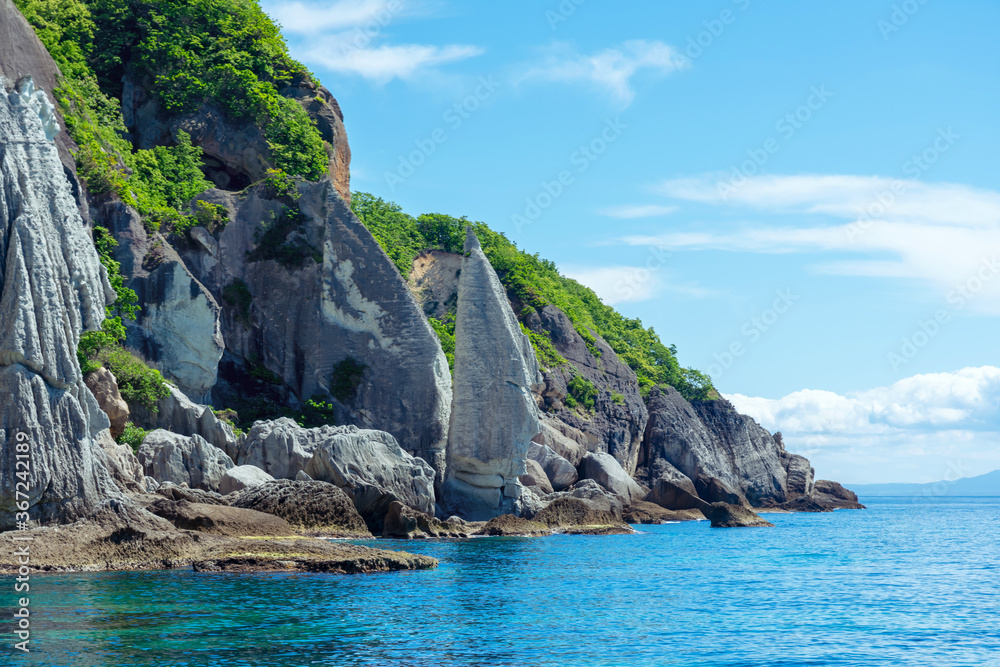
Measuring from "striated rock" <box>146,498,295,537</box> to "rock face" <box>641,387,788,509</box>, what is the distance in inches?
1452

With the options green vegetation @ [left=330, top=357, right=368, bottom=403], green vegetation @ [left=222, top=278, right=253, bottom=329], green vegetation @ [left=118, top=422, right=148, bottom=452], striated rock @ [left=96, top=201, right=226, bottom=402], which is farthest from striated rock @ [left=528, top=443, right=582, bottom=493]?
green vegetation @ [left=118, top=422, right=148, bottom=452]

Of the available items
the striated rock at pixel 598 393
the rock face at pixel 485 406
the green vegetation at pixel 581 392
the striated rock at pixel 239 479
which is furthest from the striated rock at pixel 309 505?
the green vegetation at pixel 581 392

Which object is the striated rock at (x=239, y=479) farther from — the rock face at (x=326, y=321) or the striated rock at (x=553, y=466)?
the striated rock at (x=553, y=466)

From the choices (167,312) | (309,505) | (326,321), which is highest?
(326,321)

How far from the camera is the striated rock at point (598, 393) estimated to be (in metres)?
56.4

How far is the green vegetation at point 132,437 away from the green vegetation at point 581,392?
31466 millimetres

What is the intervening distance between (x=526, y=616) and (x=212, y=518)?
33.6ft

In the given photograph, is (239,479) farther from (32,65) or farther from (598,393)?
(598,393)

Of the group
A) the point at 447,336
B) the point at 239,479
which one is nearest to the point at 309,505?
the point at 239,479

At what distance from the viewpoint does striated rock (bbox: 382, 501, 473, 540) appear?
32.4m

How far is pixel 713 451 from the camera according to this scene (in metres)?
63.9

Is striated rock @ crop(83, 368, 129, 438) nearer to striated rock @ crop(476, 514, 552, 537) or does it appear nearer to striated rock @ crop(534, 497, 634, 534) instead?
striated rock @ crop(476, 514, 552, 537)

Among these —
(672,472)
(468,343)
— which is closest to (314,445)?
(468,343)

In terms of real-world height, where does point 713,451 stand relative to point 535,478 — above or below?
above
